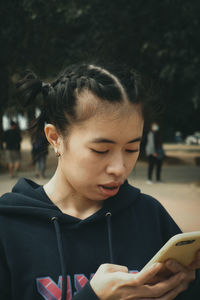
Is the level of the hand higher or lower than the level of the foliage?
lower

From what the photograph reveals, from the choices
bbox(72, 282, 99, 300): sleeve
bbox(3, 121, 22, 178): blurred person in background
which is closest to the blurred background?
bbox(3, 121, 22, 178): blurred person in background

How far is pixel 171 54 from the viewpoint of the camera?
11.2 m

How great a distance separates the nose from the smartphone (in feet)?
1.14

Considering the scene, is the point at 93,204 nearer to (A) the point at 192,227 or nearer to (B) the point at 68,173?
(B) the point at 68,173

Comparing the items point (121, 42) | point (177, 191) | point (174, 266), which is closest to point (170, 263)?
point (174, 266)

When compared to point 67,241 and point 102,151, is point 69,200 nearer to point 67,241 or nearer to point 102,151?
point 67,241

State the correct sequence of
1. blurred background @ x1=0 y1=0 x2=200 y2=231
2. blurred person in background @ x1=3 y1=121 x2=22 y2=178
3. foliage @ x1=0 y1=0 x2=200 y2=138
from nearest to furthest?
blurred background @ x1=0 y1=0 x2=200 y2=231 < foliage @ x1=0 y1=0 x2=200 y2=138 < blurred person in background @ x1=3 y1=121 x2=22 y2=178

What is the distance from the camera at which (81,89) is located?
5.27 ft

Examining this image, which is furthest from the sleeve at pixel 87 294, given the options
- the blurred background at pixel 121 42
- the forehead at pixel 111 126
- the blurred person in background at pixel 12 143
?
the blurred person in background at pixel 12 143

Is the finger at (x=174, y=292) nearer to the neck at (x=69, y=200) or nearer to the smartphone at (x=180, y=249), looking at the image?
the smartphone at (x=180, y=249)

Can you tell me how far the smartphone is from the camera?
126 cm

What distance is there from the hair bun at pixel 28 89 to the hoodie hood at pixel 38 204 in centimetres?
38

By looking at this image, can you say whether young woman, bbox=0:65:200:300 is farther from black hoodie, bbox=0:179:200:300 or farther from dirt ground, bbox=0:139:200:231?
dirt ground, bbox=0:139:200:231

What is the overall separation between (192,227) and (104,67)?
176 inches
